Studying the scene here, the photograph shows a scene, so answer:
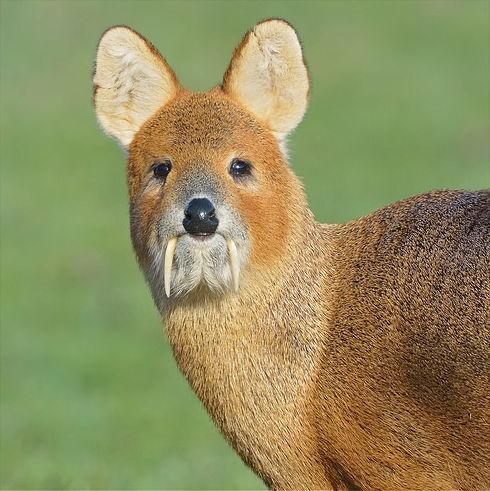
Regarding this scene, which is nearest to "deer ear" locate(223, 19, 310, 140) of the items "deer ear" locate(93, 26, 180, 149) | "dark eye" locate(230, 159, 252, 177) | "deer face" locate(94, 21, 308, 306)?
"deer face" locate(94, 21, 308, 306)

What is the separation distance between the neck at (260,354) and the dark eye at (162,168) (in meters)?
0.60

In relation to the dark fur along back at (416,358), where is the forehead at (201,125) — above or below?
above

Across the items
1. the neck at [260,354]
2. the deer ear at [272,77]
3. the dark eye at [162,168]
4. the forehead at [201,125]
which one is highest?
the deer ear at [272,77]

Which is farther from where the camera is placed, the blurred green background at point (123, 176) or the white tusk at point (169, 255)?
the blurred green background at point (123, 176)

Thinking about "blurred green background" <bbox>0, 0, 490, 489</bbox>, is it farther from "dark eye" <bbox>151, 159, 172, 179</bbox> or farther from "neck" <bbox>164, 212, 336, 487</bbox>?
"dark eye" <bbox>151, 159, 172, 179</bbox>

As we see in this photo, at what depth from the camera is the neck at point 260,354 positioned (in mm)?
6582

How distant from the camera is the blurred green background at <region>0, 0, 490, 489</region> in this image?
12.4 metres

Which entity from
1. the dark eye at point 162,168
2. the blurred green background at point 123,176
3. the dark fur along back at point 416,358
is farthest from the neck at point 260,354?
the blurred green background at point 123,176

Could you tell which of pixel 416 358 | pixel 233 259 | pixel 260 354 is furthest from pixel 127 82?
pixel 416 358

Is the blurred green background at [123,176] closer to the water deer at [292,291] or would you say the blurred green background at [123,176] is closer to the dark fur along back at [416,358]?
the water deer at [292,291]

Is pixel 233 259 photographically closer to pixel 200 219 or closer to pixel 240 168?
pixel 200 219

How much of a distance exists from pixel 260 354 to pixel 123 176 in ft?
59.8

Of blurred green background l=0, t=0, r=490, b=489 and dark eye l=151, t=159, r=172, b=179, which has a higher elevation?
dark eye l=151, t=159, r=172, b=179

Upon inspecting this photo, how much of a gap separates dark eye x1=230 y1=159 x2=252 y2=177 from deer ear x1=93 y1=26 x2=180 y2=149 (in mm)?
712
